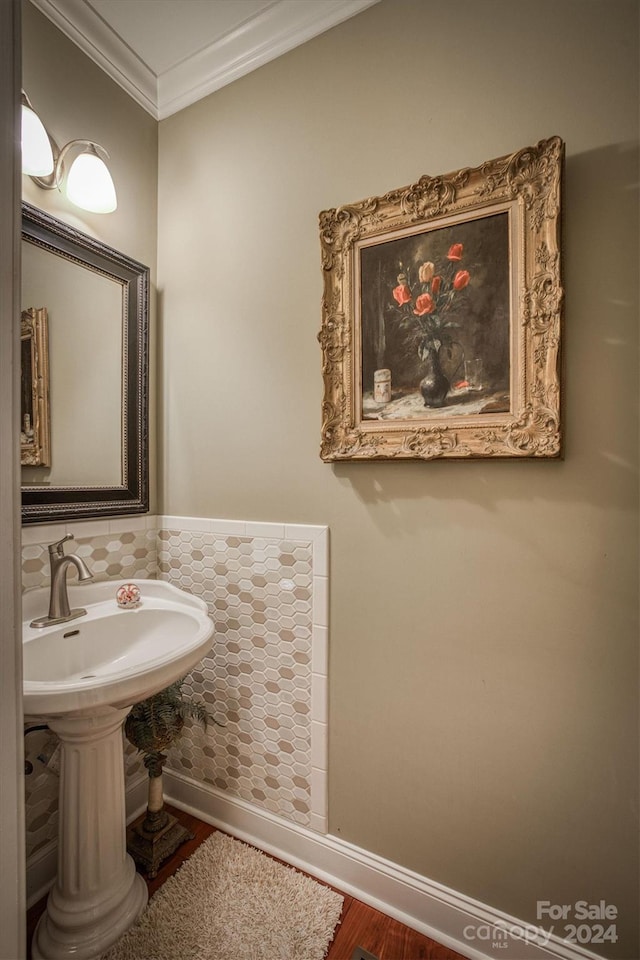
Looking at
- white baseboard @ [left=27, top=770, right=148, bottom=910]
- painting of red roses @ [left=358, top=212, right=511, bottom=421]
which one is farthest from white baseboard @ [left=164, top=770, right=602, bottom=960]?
painting of red roses @ [left=358, top=212, right=511, bottom=421]

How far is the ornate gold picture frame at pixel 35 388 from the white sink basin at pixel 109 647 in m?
0.42

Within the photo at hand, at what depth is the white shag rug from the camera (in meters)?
1.13

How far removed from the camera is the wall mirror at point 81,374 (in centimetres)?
129

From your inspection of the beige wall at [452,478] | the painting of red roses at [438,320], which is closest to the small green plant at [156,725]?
the beige wall at [452,478]

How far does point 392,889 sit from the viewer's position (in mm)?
1239

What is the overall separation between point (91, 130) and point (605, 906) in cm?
263

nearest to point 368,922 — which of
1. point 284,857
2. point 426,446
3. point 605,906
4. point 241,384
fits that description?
point 284,857

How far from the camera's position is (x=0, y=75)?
0.52 m

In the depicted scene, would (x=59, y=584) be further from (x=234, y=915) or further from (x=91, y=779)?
(x=234, y=915)

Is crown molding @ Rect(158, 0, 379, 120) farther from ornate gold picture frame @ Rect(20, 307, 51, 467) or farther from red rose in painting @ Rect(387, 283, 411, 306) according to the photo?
ornate gold picture frame @ Rect(20, 307, 51, 467)

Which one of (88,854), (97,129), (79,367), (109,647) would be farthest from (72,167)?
(88,854)

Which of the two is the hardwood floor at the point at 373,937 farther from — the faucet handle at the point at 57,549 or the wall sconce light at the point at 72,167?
the wall sconce light at the point at 72,167

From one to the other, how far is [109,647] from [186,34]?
200 cm

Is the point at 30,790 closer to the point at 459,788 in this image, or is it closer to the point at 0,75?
the point at 459,788
